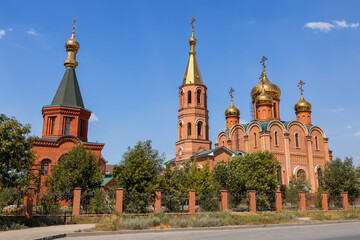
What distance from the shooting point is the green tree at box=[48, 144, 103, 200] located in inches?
760

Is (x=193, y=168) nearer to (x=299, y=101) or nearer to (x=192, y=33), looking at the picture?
(x=192, y=33)

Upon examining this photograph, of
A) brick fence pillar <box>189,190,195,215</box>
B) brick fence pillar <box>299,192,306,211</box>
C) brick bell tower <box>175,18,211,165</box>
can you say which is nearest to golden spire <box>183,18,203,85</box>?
brick bell tower <box>175,18,211,165</box>

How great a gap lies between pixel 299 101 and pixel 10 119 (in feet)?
136

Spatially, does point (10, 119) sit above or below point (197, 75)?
below

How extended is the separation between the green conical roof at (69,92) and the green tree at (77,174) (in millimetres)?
7837

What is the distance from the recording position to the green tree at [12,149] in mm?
13445

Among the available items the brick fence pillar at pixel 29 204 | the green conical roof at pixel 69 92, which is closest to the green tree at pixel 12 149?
the brick fence pillar at pixel 29 204

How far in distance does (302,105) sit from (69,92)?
110 feet

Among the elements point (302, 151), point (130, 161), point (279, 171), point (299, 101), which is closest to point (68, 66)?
point (130, 161)

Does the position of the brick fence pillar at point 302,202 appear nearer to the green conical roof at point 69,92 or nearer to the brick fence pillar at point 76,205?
the brick fence pillar at point 76,205

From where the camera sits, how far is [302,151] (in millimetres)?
39906

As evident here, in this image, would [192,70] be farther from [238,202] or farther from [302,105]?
[238,202]

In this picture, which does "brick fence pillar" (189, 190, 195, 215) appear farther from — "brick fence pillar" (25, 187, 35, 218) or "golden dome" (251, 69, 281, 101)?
"golden dome" (251, 69, 281, 101)

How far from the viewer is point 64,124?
26.3 m
